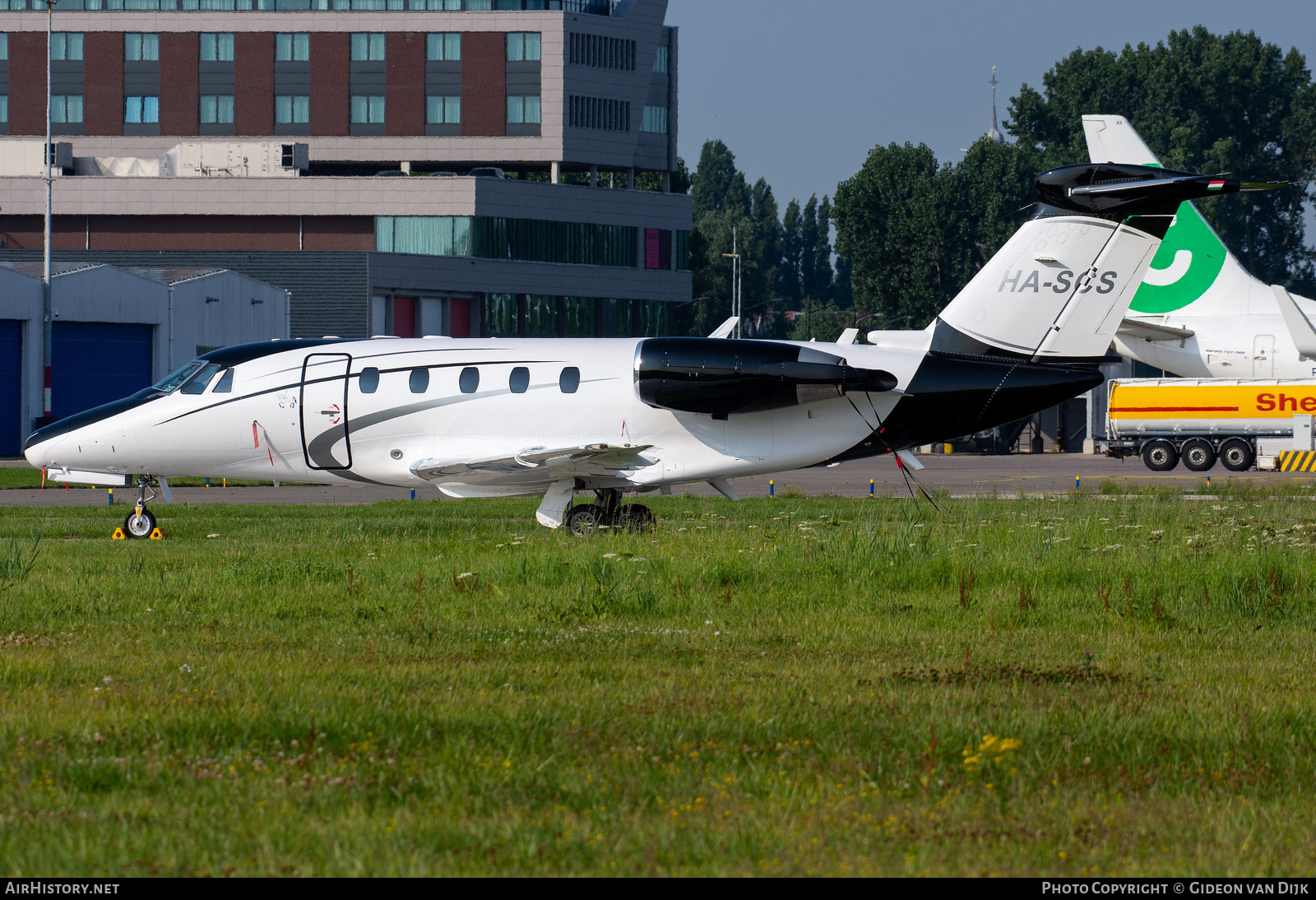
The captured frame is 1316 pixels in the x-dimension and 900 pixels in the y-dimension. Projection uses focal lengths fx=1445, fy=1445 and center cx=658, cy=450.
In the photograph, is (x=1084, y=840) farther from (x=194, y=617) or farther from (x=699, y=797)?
(x=194, y=617)

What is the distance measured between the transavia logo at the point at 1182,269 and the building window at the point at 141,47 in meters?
73.8

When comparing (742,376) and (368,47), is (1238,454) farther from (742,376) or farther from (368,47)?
(368,47)

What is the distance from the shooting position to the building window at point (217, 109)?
9700 cm

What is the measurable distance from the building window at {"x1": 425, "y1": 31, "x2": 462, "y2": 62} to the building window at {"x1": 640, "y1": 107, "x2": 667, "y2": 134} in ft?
51.0

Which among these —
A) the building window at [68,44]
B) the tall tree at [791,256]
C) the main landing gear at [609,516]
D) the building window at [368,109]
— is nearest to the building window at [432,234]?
the building window at [368,109]

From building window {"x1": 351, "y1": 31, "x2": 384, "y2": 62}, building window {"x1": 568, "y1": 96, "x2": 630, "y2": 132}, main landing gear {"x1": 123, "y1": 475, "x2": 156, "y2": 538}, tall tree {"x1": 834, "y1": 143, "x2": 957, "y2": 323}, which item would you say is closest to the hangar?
main landing gear {"x1": 123, "y1": 475, "x2": 156, "y2": 538}

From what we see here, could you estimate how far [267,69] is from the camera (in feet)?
317

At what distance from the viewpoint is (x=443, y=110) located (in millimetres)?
96312

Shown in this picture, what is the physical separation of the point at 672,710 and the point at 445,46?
92.8 metres

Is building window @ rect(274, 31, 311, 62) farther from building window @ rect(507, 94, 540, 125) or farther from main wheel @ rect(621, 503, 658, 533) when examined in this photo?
main wheel @ rect(621, 503, 658, 533)

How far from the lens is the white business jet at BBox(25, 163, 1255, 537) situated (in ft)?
66.7

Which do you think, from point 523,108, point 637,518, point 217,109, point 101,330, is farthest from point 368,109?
point 637,518

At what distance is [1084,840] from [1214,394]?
43.9 m

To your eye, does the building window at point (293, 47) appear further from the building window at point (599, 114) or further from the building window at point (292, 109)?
the building window at point (599, 114)
